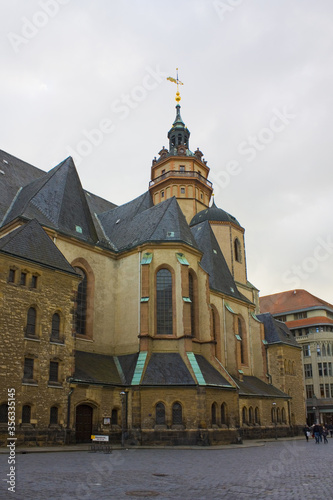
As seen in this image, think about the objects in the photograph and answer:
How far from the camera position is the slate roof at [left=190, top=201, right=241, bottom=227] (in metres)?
49.4

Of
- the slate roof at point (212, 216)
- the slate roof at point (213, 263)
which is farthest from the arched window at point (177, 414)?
the slate roof at point (212, 216)

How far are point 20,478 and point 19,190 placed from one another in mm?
27005

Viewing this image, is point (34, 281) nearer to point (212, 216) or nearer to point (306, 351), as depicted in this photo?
point (212, 216)

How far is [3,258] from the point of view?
75.4 ft

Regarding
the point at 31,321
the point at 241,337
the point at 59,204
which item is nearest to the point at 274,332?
the point at 241,337

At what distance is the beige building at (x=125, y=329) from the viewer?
23641 millimetres

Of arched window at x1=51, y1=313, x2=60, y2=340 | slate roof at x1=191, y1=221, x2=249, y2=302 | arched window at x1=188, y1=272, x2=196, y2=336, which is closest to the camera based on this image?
arched window at x1=51, y1=313, x2=60, y2=340

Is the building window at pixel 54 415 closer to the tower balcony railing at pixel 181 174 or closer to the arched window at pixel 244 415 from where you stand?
the arched window at pixel 244 415

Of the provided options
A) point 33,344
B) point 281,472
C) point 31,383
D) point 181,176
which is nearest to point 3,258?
point 33,344

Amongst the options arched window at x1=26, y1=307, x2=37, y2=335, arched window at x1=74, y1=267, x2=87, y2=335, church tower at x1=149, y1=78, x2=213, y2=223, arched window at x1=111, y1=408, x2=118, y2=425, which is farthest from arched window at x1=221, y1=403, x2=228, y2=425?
church tower at x1=149, y1=78, x2=213, y2=223

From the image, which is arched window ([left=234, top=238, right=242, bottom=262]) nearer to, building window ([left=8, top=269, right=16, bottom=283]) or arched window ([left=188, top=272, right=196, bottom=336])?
arched window ([left=188, top=272, right=196, bottom=336])

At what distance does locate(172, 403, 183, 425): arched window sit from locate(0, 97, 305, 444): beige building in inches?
2.3

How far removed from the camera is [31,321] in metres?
23.8

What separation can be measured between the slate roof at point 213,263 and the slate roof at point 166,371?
1162 centimetres
